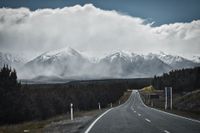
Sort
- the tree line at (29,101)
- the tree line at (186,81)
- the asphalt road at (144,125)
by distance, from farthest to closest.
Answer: the tree line at (186,81) → the tree line at (29,101) → the asphalt road at (144,125)

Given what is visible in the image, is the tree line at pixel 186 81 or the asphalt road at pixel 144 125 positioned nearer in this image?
the asphalt road at pixel 144 125

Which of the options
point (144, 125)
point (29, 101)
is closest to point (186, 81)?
point (29, 101)

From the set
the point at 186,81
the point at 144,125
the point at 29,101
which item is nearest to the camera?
the point at 144,125

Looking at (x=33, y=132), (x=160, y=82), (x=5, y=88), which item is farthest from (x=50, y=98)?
(x=160, y=82)

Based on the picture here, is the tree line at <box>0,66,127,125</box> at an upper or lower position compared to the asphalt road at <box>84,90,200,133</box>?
lower

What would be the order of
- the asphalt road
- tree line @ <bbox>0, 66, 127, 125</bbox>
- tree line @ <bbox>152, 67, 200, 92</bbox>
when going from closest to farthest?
the asphalt road
tree line @ <bbox>0, 66, 127, 125</bbox>
tree line @ <bbox>152, 67, 200, 92</bbox>

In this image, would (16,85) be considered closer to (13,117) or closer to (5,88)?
(5,88)

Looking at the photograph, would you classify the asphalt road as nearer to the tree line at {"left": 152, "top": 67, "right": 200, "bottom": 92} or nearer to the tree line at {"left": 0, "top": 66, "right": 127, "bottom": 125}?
the tree line at {"left": 0, "top": 66, "right": 127, "bottom": 125}

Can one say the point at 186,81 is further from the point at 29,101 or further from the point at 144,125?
the point at 144,125

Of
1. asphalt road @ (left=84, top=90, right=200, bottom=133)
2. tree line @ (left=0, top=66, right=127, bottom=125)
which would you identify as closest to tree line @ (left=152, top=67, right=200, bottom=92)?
tree line @ (left=0, top=66, right=127, bottom=125)

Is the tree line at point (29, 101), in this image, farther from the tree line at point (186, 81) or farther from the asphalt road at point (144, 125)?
the tree line at point (186, 81)

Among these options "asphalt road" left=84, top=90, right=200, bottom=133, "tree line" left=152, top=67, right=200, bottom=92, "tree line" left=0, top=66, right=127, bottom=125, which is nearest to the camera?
"asphalt road" left=84, top=90, right=200, bottom=133

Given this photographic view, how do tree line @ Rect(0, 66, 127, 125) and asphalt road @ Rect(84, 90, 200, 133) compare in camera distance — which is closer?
asphalt road @ Rect(84, 90, 200, 133)

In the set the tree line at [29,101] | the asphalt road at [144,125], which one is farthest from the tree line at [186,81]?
the asphalt road at [144,125]
